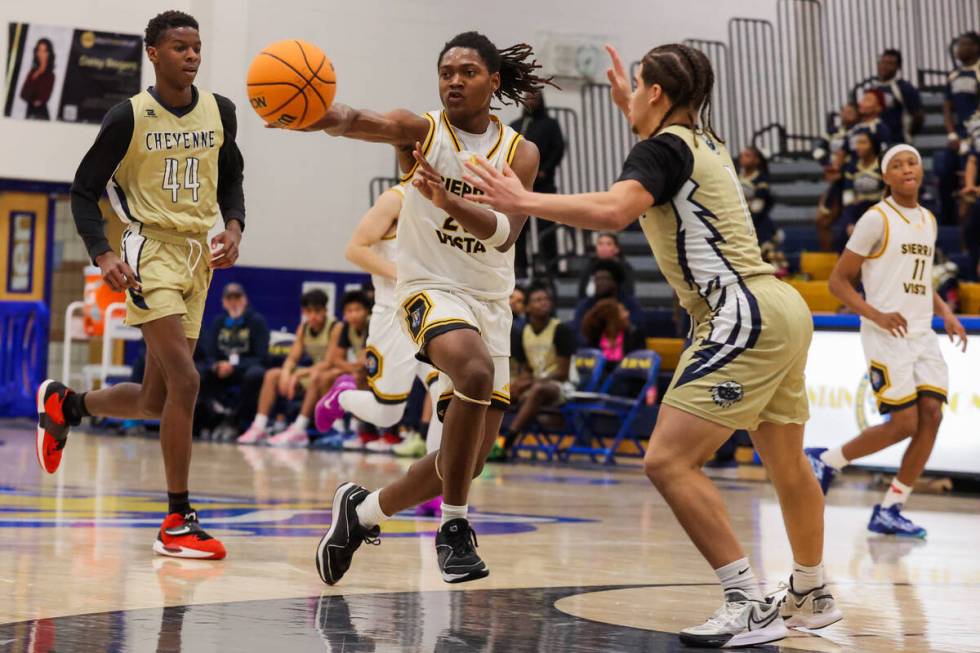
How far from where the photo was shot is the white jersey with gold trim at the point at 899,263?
8242mm

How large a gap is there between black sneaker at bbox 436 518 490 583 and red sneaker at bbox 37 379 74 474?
8.36 ft

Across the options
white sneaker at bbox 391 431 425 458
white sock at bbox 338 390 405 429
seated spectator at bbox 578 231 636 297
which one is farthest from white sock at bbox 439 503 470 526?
seated spectator at bbox 578 231 636 297

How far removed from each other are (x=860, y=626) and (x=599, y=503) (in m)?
4.73

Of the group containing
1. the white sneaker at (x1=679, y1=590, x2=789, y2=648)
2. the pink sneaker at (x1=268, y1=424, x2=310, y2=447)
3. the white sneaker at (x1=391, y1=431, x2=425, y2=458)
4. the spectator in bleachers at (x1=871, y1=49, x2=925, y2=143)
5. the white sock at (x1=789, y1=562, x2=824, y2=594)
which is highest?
the spectator in bleachers at (x1=871, y1=49, x2=925, y2=143)

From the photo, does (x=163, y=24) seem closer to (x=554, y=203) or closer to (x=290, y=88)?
(x=290, y=88)

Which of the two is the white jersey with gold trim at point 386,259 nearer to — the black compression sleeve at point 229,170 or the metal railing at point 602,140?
the black compression sleeve at point 229,170

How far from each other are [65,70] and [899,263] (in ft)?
43.0

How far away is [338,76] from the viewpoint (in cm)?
1917

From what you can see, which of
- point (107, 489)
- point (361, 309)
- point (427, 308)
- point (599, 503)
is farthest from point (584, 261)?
point (427, 308)

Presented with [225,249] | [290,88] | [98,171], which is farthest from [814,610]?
[98,171]

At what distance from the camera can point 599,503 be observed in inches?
368

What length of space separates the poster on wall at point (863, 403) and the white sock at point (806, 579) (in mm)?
6642

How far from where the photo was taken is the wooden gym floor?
13.4 ft

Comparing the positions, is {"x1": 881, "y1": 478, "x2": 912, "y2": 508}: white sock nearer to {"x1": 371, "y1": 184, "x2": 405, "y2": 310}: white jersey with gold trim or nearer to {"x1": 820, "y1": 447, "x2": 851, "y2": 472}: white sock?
{"x1": 820, "y1": 447, "x2": 851, "y2": 472}: white sock
